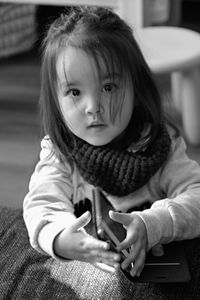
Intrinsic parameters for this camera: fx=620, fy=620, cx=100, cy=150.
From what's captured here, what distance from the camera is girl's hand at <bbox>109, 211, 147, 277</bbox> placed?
0.79 m

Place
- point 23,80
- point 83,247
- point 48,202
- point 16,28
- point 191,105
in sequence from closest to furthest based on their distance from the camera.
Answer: point 83,247 < point 48,202 < point 191,105 < point 23,80 < point 16,28

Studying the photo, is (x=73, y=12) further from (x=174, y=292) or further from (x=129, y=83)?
(x=174, y=292)

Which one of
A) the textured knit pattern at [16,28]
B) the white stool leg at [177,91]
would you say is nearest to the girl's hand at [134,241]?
the white stool leg at [177,91]

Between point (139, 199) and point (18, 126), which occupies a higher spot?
point (139, 199)

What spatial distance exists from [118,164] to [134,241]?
6.5 inches

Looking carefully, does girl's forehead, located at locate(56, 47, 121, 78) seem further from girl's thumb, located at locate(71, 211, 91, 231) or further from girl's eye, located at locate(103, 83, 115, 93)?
girl's thumb, located at locate(71, 211, 91, 231)

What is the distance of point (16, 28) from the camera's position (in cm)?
257

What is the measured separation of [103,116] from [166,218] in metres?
0.17

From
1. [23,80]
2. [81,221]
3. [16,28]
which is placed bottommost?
[23,80]

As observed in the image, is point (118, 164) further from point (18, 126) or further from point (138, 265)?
point (18, 126)

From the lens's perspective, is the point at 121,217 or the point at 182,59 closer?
the point at 121,217

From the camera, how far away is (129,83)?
909 mm

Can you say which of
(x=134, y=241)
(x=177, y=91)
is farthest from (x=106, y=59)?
(x=177, y=91)

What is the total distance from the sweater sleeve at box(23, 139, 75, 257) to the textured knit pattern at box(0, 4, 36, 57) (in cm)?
162
